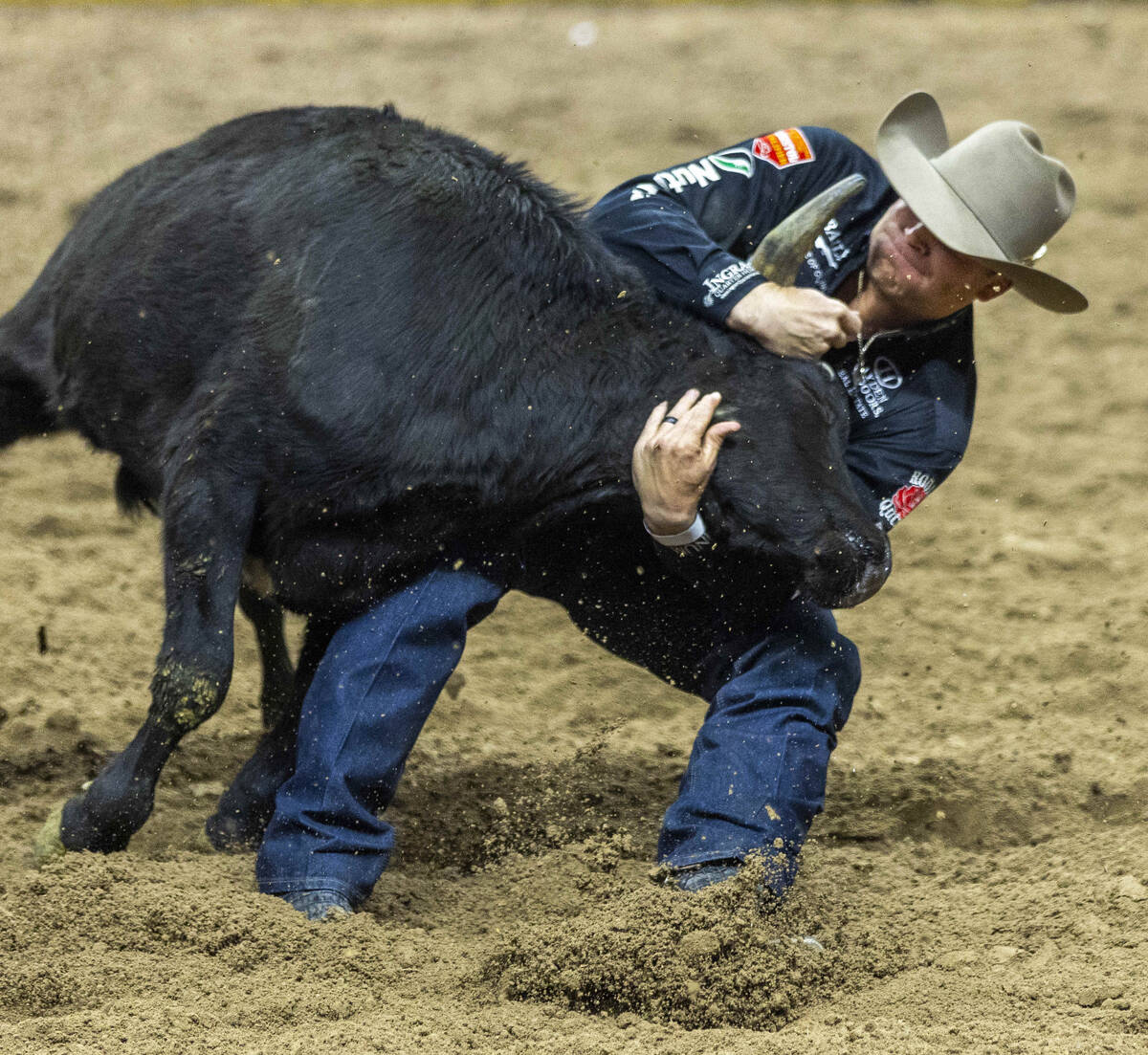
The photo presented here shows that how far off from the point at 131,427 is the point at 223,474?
0.39m

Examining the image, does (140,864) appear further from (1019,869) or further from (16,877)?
(1019,869)

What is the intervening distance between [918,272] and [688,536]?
815 millimetres

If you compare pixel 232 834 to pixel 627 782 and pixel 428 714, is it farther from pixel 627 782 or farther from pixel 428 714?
pixel 627 782

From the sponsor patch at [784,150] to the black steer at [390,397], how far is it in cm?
50

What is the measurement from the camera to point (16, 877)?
307cm

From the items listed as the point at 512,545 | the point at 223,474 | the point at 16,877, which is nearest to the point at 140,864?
the point at 16,877

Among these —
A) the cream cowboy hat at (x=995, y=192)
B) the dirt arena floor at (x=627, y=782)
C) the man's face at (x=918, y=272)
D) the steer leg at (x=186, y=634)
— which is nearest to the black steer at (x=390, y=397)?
the steer leg at (x=186, y=634)

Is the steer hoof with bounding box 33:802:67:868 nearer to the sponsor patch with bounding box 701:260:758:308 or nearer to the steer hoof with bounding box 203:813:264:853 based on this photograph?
the steer hoof with bounding box 203:813:264:853

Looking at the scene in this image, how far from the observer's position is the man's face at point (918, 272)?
3238mm

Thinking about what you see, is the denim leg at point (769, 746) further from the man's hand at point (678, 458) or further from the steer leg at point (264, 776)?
the steer leg at point (264, 776)

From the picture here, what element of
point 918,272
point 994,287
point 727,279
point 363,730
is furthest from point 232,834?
point 994,287

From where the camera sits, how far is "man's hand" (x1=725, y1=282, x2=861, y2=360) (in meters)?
2.98

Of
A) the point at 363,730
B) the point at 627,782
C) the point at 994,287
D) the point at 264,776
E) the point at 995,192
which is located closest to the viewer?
the point at 363,730

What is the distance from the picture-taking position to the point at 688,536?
9.98 ft
